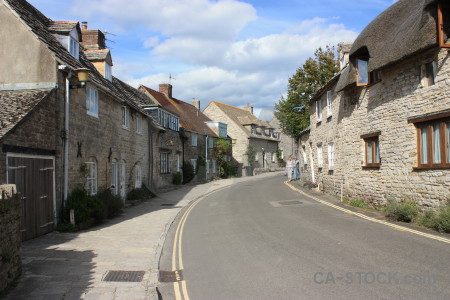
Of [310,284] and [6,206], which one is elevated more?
[6,206]

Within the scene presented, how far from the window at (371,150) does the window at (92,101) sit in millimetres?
11005

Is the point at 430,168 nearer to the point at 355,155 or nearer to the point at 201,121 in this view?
the point at 355,155

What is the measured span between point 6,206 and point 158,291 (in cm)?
294

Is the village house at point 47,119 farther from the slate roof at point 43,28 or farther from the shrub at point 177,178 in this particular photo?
the shrub at point 177,178

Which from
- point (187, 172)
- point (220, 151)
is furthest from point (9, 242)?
point (220, 151)

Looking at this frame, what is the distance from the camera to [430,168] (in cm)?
1109

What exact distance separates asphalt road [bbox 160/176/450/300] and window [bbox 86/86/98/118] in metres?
6.10

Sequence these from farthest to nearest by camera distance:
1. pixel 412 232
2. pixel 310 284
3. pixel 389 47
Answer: pixel 389 47
pixel 412 232
pixel 310 284

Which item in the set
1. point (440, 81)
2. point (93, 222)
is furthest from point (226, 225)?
point (440, 81)

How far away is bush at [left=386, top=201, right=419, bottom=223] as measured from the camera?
11117 millimetres

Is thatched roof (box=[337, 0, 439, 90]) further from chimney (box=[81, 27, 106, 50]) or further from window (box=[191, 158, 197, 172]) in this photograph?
window (box=[191, 158, 197, 172])

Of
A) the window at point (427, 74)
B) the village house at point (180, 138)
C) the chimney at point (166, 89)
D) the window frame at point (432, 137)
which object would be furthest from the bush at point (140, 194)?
the chimney at point (166, 89)

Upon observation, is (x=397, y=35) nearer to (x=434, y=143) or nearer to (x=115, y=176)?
(x=434, y=143)

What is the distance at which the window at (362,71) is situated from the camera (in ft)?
48.5
